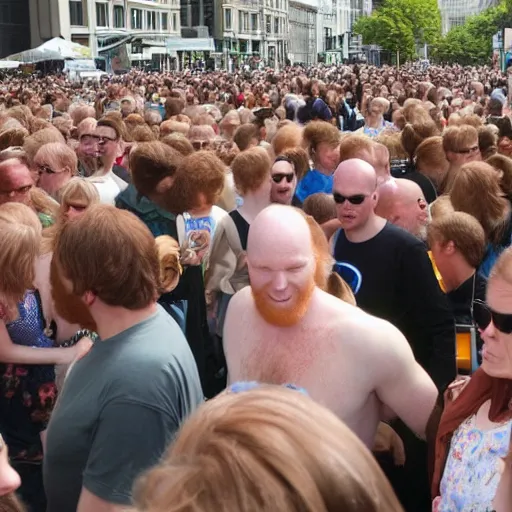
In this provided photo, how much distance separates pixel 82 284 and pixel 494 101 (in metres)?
9.25

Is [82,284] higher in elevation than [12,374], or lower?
higher

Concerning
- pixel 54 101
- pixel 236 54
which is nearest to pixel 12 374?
pixel 54 101

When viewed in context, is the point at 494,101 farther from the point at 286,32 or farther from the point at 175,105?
the point at 286,32

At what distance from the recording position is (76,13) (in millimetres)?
80125

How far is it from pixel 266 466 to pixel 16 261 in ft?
7.78

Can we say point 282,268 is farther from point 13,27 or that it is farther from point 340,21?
point 340,21

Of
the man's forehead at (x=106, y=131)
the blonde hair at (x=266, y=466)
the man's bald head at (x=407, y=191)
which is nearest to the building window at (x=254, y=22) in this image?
the man's forehead at (x=106, y=131)

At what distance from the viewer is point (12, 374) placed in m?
3.55

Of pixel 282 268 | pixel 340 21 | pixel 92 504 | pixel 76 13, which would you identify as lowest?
pixel 92 504

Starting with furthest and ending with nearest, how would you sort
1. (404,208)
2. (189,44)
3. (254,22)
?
(254,22), (189,44), (404,208)

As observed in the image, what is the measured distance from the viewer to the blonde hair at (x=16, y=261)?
348 cm

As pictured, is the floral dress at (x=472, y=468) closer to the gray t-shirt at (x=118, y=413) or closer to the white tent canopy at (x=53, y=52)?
the gray t-shirt at (x=118, y=413)

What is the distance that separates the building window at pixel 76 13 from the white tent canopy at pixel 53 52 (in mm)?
36727

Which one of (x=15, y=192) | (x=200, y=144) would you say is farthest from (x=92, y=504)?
(x=200, y=144)
